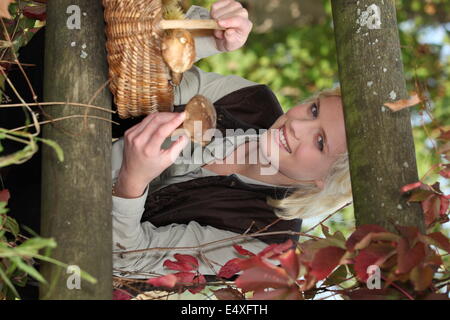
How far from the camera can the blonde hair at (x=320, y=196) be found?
64.7 inches

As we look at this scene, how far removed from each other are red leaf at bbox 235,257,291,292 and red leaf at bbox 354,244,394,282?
11cm

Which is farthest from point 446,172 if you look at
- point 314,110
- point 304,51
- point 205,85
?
point 304,51

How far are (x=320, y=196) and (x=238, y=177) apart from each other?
30 cm

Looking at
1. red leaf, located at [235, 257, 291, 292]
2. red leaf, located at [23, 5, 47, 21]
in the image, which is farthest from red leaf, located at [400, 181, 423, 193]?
red leaf, located at [23, 5, 47, 21]

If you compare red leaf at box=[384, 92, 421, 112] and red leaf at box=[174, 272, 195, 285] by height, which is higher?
red leaf at box=[384, 92, 421, 112]

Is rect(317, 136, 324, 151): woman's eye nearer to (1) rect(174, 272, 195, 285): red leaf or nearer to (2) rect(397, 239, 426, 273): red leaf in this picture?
(1) rect(174, 272, 195, 285): red leaf

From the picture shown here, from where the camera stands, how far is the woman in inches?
57.6

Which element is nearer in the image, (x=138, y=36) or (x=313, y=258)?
(x=313, y=258)

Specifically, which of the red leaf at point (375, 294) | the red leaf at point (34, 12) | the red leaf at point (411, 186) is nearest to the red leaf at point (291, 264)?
the red leaf at point (375, 294)

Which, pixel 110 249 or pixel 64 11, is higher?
pixel 64 11

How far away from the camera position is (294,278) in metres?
0.86
